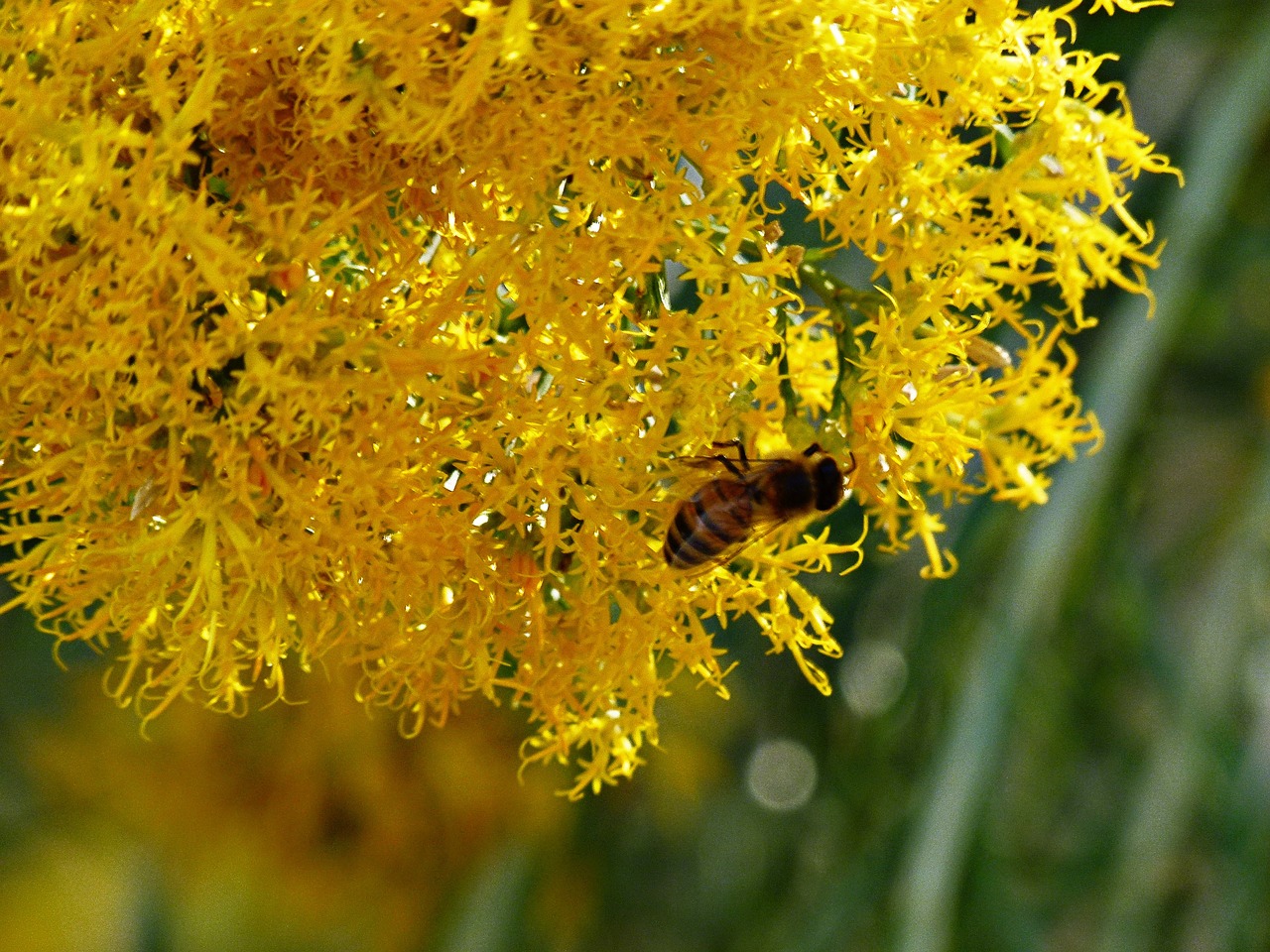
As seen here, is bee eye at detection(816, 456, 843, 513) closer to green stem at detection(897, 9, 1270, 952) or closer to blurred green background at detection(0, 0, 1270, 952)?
blurred green background at detection(0, 0, 1270, 952)

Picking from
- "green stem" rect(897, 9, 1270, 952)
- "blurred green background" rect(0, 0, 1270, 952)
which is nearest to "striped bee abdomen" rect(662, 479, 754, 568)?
→ "blurred green background" rect(0, 0, 1270, 952)

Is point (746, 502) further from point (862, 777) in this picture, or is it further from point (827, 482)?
point (862, 777)

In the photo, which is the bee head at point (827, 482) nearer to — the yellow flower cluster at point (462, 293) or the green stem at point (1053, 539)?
the yellow flower cluster at point (462, 293)

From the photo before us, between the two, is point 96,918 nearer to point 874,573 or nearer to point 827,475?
point 874,573

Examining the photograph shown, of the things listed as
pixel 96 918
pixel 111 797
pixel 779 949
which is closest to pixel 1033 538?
pixel 779 949

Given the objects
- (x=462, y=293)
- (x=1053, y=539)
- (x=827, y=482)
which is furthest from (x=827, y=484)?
(x=1053, y=539)

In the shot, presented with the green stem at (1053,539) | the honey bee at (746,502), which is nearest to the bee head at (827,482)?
the honey bee at (746,502)
